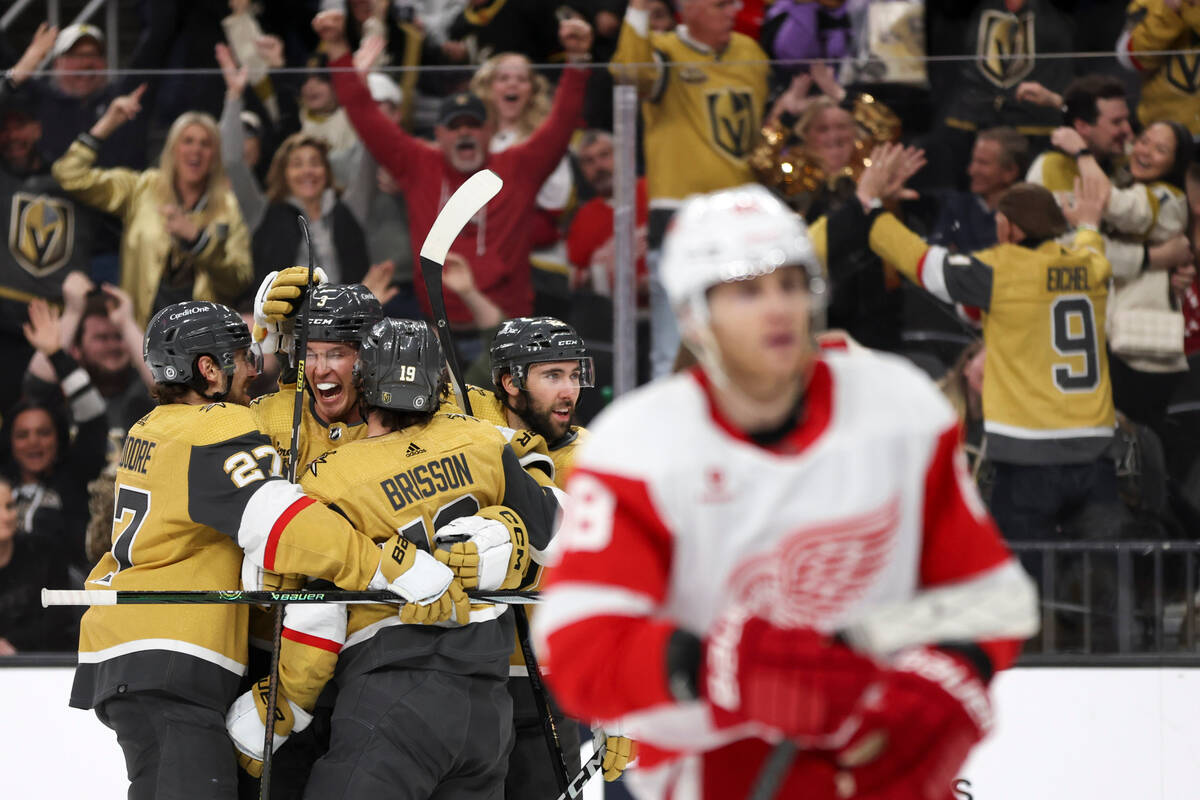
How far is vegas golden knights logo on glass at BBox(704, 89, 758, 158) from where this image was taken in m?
4.38

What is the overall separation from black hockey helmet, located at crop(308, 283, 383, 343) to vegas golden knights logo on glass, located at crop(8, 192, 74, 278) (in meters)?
1.68

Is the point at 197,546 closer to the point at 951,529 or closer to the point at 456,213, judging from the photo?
the point at 456,213

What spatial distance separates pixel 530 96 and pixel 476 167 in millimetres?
271

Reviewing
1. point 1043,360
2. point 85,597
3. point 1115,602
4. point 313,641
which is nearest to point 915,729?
point 313,641

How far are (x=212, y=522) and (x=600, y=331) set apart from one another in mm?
1847

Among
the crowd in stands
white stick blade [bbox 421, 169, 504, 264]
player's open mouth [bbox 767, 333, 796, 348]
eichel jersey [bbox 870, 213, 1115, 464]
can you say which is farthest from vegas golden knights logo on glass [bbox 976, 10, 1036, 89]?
player's open mouth [bbox 767, 333, 796, 348]

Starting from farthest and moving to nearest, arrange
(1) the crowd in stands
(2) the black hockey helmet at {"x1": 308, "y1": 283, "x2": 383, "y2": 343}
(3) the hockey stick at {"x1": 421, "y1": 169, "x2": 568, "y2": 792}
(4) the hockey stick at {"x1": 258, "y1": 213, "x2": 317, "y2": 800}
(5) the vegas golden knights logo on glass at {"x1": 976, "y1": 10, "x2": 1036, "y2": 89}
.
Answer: (5) the vegas golden knights logo on glass at {"x1": 976, "y1": 10, "x2": 1036, "y2": 89} → (1) the crowd in stands → (3) the hockey stick at {"x1": 421, "y1": 169, "x2": 568, "y2": 792} → (2) the black hockey helmet at {"x1": 308, "y1": 283, "x2": 383, "y2": 343} → (4) the hockey stick at {"x1": 258, "y1": 213, "x2": 317, "y2": 800}

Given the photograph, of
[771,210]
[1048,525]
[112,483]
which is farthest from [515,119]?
[771,210]

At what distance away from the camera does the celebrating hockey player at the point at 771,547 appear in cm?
135

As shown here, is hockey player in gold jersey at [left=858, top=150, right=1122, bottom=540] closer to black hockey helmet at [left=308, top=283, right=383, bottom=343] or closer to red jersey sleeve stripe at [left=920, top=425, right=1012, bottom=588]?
black hockey helmet at [left=308, top=283, right=383, bottom=343]

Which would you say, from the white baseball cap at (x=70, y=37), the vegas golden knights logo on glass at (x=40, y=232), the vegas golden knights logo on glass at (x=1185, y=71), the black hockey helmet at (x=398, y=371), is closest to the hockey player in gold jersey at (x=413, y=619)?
the black hockey helmet at (x=398, y=371)

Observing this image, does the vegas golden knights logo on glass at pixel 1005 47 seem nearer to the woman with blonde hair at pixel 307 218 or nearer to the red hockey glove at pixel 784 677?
the woman with blonde hair at pixel 307 218

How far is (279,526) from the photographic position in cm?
265

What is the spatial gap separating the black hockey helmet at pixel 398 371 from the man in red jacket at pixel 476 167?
1.64 meters
